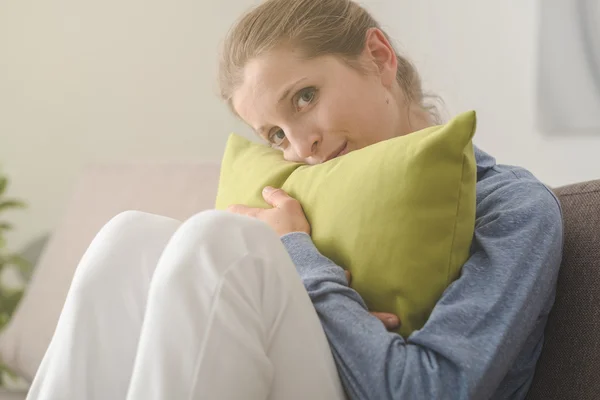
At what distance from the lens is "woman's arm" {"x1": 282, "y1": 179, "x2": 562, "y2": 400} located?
2.46ft

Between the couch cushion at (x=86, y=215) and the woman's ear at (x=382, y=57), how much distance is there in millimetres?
760

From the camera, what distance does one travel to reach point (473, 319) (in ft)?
2.55

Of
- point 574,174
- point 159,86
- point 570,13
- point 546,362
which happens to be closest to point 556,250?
point 546,362

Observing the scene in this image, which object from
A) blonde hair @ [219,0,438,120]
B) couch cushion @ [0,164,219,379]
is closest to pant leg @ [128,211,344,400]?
blonde hair @ [219,0,438,120]

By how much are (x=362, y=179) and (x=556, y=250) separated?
252mm

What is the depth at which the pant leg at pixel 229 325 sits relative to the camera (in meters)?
0.67

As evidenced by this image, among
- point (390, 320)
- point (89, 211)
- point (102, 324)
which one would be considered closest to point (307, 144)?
point (390, 320)

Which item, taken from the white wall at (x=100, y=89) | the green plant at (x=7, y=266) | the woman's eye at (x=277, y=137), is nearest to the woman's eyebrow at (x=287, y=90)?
the woman's eye at (x=277, y=137)

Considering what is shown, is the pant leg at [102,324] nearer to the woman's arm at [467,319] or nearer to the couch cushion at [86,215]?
the woman's arm at [467,319]

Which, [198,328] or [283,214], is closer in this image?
[198,328]

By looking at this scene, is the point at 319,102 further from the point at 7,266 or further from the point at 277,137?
the point at 7,266

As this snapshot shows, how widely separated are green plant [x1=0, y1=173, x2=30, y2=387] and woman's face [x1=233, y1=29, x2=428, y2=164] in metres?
1.64

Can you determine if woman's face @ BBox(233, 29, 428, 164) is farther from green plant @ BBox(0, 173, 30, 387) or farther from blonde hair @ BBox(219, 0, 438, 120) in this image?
green plant @ BBox(0, 173, 30, 387)

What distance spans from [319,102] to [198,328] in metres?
0.52
